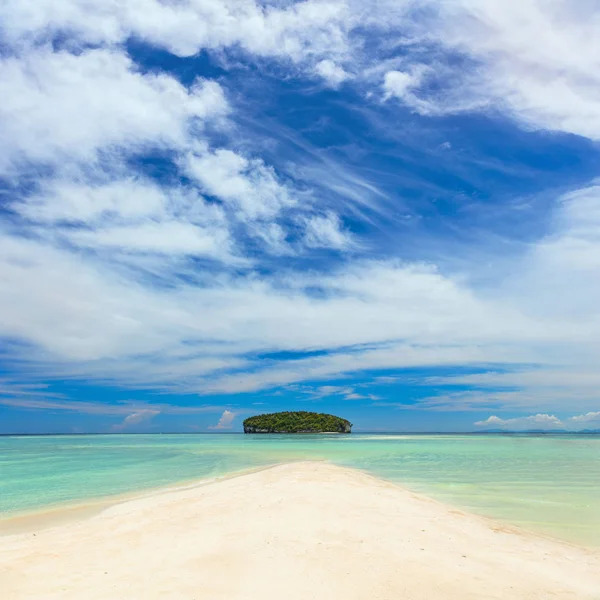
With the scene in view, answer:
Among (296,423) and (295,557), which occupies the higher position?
(296,423)

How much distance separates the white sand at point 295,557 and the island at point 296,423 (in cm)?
14103

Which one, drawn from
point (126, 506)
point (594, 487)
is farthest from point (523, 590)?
point (594, 487)

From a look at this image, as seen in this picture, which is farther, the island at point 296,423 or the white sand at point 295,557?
the island at point 296,423

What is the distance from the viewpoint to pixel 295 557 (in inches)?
293

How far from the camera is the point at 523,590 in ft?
21.2

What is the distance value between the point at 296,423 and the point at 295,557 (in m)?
147

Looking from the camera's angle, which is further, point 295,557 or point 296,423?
point 296,423

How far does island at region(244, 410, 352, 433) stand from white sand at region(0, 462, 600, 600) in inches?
5552

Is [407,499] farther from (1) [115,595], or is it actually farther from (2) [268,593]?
(1) [115,595]

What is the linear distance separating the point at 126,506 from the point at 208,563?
307 inches

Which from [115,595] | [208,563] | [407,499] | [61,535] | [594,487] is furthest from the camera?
[594,487]

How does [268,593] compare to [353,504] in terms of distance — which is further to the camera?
[353,504]

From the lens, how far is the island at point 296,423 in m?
149

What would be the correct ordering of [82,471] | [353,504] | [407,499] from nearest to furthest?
[353,504], [407,499], [82,471]
